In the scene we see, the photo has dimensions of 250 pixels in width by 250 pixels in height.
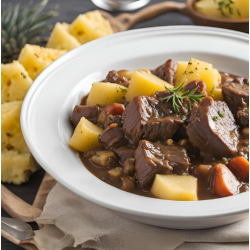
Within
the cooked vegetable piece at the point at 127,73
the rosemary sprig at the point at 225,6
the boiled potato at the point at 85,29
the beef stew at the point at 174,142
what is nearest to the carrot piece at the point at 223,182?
the beef stew at the point at 174,142

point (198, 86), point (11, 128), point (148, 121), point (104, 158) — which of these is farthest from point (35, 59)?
point (198, 86)

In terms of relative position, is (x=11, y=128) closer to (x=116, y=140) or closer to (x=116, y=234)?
(x=116, y=140)

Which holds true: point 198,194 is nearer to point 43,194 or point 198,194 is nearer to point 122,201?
point 122,201

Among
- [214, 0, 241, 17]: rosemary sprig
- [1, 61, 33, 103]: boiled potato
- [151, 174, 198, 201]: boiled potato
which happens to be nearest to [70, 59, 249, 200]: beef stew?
[151, 174, 198, 201]: boiled potato

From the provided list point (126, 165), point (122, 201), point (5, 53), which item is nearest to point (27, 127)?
point (126, 165)

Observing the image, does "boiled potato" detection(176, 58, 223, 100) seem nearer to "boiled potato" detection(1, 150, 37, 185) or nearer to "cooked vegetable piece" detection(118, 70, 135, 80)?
"cooked vegetable piece" detection(118, 70, 135, 80)

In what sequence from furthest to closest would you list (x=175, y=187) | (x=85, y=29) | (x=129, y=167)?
(x=85, y=29)
(x=129, y=167)
(x=175, y=187)
